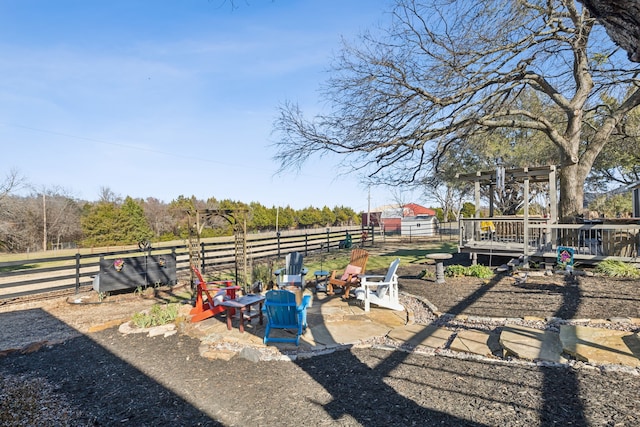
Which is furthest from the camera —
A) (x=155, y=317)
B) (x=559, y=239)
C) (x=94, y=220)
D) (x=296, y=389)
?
(x=94, y=220)

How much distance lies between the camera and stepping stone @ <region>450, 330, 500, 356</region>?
3.89 meters

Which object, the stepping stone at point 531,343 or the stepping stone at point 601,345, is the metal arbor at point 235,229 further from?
the stepping stone at point 601,345

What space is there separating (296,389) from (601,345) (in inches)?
129

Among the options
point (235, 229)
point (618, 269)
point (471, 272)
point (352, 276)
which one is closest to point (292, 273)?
point (235, 229)

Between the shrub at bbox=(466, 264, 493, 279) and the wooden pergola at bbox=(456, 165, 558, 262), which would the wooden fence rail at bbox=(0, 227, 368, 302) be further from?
the wooden pergola at bbox=(456, 165, 558, 262)

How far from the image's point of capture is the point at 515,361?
11.7ft

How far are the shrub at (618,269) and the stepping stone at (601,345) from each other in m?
4.22

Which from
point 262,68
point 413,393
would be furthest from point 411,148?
point 413,393

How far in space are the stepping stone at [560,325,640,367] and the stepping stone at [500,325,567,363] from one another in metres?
0.11

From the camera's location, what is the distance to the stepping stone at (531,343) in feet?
11.9

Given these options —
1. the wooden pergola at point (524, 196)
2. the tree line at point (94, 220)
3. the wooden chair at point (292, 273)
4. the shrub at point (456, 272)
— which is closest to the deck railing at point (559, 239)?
the wooden pergola at point (524, 196)

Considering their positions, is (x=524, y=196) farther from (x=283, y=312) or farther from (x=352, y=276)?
(x=283, y=312)

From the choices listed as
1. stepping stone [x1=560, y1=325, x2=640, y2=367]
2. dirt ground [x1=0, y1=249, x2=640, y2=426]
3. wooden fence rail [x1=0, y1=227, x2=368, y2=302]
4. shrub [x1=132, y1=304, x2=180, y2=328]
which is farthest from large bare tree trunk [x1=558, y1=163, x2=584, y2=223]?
shrub [x1=132, y1=304, x2=180, y2=328]

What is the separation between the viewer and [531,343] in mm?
3938
